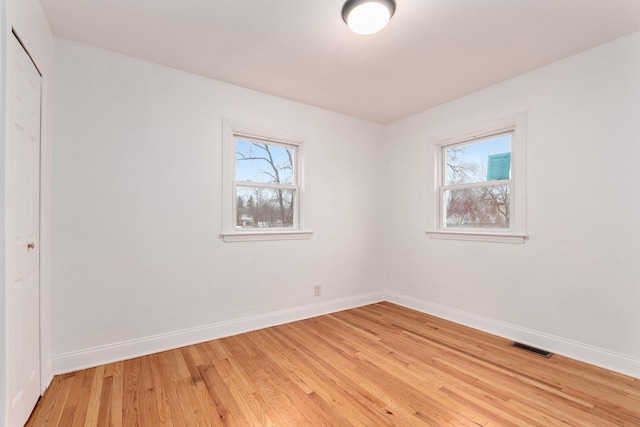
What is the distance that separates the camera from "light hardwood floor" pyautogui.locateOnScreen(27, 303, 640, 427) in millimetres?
1814

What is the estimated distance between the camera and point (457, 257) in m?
3.51

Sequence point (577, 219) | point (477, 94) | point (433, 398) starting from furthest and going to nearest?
point (477, 94) < point (577, 219) < point (433, 398)

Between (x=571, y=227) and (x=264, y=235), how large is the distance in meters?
2.91

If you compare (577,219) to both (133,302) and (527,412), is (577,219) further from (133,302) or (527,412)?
(133,302)

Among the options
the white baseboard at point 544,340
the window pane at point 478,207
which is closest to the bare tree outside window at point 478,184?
the window pane at point 478,207

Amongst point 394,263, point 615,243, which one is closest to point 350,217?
point 394,263

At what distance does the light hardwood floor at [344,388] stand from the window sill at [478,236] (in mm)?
994

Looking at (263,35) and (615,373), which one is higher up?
(263,35)

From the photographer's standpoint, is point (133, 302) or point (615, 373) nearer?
point (615, 373)

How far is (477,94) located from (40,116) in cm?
395

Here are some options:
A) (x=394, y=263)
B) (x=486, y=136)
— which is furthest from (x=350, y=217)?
(x=486, y=136)

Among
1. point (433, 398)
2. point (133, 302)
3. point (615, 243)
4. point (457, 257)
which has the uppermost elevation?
point (615, 243)

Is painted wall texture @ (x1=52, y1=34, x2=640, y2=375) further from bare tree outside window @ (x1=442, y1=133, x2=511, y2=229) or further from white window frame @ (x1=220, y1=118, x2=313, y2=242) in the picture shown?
bare tree outside window @ (x1=442, y1=133, x2=511, y2=229)

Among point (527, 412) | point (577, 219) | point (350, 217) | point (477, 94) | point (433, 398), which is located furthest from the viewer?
point (350, 217)
